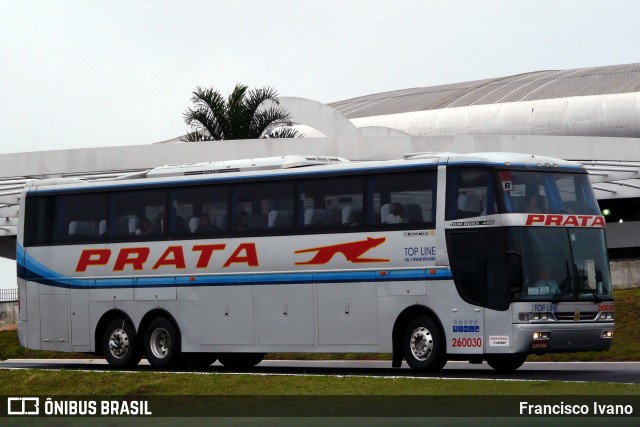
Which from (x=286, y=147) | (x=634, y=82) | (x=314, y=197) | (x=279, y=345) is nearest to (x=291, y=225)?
(x=314, y=197)

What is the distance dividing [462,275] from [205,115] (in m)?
25.5

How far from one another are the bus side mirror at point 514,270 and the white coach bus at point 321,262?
2cm

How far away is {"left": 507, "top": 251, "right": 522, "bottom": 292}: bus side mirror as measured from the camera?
2152cm

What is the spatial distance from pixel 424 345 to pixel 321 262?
241 cm

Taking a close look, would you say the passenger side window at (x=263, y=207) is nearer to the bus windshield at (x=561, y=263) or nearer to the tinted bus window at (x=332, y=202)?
the tinted bus window at (x=332, y=202)

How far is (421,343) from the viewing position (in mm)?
22484

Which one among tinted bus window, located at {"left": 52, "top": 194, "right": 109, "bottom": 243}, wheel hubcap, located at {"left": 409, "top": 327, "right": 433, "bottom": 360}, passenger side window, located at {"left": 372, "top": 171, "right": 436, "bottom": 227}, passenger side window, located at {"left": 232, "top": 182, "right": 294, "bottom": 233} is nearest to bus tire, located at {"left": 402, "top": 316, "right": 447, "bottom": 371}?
wheel hubcap, located at {"left": 409, "top": 327, "right": 433, "bottom": 360}

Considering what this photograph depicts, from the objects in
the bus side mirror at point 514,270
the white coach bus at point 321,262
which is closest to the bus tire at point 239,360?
the white coach bus at point 321,262

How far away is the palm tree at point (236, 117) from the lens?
46.0 metres

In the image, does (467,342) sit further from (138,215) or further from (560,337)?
(138,215)

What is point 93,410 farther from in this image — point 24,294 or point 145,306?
point 24,294

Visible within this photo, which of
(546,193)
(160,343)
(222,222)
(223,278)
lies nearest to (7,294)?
(160,343)

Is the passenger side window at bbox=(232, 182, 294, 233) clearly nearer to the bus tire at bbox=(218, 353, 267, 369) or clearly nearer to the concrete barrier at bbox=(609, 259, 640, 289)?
the bus tire at bbox=(218, 353, 267, 369)

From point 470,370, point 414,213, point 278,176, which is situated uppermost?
point 278,176
